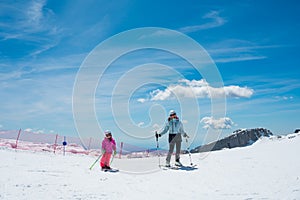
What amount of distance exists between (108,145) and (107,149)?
0.23m

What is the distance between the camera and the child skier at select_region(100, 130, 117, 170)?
13.5m

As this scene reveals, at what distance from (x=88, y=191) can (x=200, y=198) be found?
125 inches

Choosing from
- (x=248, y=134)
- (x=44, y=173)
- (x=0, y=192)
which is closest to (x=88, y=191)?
(x=0, y=192)

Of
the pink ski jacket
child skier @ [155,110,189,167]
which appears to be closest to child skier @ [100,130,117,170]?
the pink ski jacket

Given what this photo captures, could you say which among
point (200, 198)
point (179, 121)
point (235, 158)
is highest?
point (179, 121)

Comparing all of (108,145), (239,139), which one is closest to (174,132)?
(108,145)

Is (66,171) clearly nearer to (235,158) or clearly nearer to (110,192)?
(110,192)

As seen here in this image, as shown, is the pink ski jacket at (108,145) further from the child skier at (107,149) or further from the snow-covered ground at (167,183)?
the snow-covered ground at (167,183)

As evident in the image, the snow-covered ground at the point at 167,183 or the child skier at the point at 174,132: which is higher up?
the child skier at the point at 174,132

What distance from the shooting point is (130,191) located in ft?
27.7

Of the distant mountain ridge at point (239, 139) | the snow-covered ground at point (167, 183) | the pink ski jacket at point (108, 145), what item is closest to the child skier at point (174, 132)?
the snow-covered ground at point (167, 183)

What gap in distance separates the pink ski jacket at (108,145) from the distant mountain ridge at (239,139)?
14847 millimetres

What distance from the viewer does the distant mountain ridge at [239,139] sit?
27469 millimetres

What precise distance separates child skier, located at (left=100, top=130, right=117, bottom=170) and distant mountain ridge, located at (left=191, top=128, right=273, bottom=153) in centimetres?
1490
